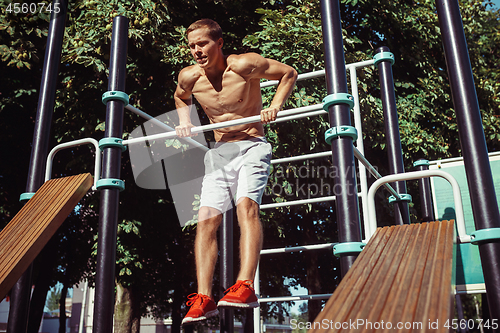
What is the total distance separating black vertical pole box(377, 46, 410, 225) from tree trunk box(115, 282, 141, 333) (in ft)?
17.6

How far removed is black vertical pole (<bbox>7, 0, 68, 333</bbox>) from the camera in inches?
108

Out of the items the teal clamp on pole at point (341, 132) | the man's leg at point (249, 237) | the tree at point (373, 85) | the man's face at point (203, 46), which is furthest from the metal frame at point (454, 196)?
the tree at point (373, 85)

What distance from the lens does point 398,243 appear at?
1.74 m

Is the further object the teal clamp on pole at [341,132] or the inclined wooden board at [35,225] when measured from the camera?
the inclined wooden board at [35,225]

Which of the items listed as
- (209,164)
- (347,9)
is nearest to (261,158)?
(209,164)

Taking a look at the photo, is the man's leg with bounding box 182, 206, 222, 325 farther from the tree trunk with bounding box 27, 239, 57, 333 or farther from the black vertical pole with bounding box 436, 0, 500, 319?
the tree trunk with bounding box 27, 239, 57, 333

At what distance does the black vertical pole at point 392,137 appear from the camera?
3639mm

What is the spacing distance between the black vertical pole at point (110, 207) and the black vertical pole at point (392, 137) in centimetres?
217

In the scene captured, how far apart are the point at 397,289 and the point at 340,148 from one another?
2.92 ft

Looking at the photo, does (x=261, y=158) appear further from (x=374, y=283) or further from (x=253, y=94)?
(x=374, y=283)

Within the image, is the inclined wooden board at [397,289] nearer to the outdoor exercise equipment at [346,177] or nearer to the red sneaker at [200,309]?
the outdoor exercise equipment at [346,177]

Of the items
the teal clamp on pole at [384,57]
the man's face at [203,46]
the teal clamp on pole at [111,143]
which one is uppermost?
the teal clamp on pole at [384,57]

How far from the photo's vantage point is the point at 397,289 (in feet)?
4.37

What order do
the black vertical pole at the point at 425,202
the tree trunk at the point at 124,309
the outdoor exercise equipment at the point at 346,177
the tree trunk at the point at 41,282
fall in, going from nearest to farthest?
the outdoor exercise equipment at the point at 346,177
the black vertical pole at the point at 425,202
the tree trunk at the point at 124,309
the tree trunk at the point at 41,282
